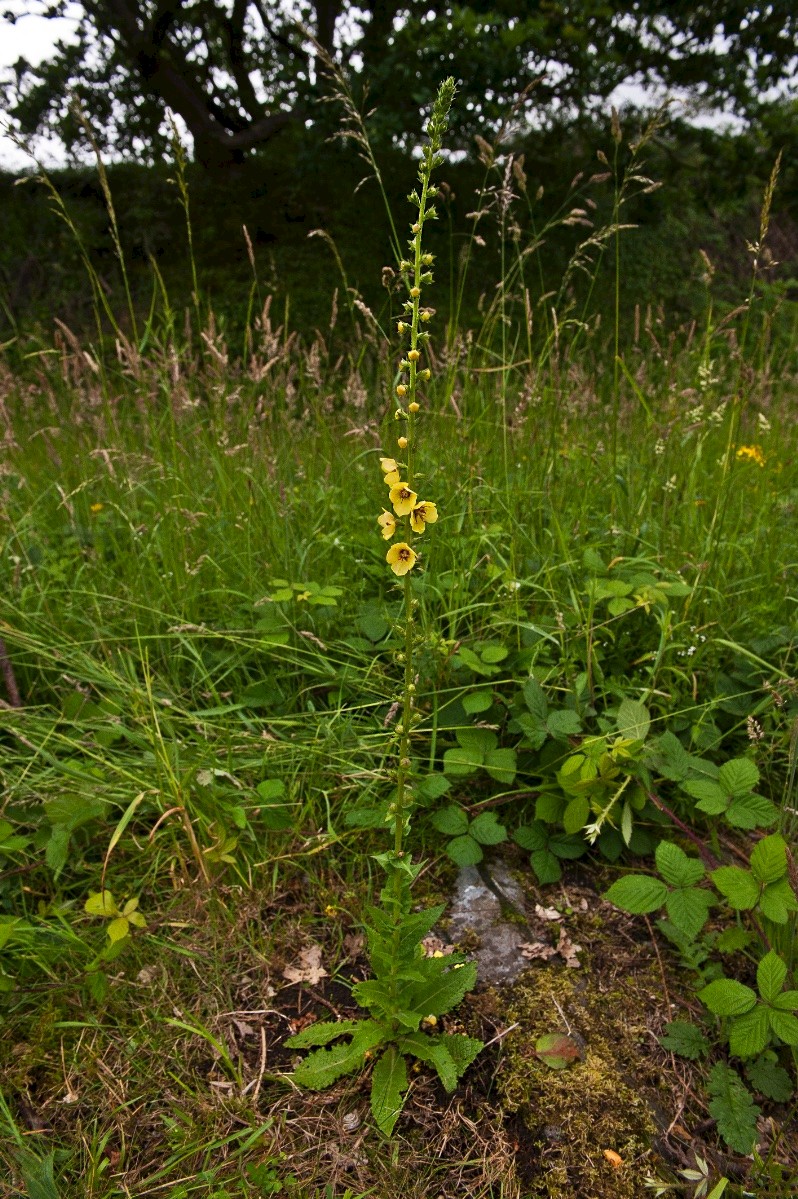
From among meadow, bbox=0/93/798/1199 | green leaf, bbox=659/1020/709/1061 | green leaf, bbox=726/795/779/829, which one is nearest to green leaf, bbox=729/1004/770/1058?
meadow, bbox=0/93/798/1199

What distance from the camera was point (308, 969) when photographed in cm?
162

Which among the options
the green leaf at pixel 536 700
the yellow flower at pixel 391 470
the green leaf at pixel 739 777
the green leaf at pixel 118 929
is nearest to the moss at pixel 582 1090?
the green leaf at pixel 739 777

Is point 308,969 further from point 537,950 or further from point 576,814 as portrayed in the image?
point 576,814

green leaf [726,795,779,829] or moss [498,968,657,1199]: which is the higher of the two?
green leaf [726,795,779,829]

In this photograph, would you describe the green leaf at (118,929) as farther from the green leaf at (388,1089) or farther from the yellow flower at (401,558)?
the yellow flower at (401,558)

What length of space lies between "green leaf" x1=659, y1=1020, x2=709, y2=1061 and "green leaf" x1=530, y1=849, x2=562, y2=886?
14.4 inches

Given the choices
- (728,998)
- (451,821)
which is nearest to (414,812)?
→ (451,821)

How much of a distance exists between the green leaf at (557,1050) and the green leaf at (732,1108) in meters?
0.25

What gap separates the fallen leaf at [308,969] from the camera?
5.26 ft

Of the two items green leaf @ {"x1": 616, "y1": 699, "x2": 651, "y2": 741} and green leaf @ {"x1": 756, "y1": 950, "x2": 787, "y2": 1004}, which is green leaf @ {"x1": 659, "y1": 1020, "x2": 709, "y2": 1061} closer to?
green leaf @ {"x1": 756, "y1": 950, "x2": 787, "y2": 1004}

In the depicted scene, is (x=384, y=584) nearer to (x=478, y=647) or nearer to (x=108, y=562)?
(x=478, y=647)

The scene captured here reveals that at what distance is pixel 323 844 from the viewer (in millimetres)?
1759

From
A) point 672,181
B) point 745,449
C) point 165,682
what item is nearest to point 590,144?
point 672,181

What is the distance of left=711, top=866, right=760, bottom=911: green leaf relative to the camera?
1353 millimetres
